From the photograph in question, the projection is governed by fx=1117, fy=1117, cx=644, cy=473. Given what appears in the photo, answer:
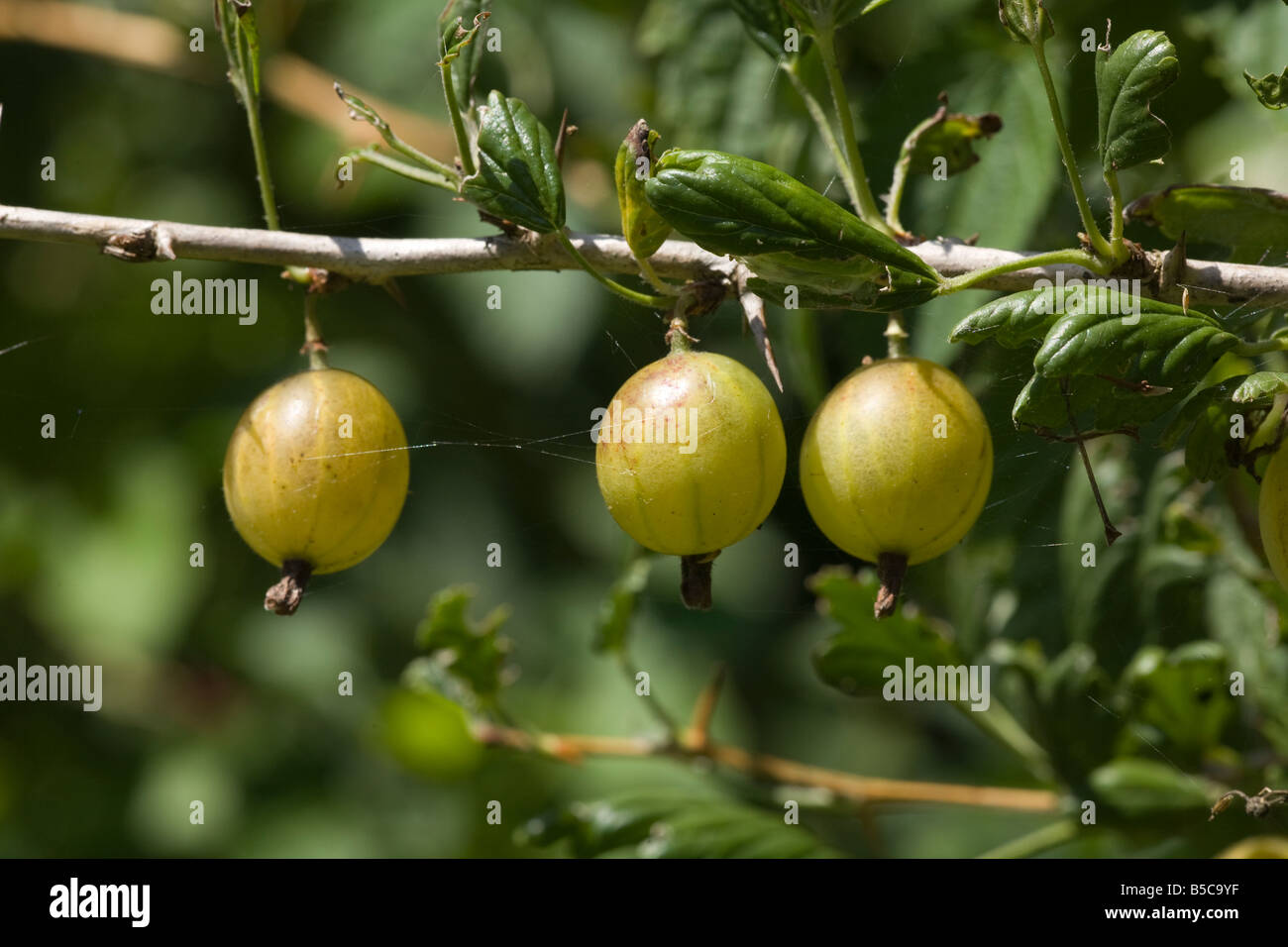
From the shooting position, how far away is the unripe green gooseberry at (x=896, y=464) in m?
1.04

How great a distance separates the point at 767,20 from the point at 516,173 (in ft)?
1.31

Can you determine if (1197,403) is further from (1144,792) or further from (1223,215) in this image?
(1144,792)

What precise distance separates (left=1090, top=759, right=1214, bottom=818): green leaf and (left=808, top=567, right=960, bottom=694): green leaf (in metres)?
0.27

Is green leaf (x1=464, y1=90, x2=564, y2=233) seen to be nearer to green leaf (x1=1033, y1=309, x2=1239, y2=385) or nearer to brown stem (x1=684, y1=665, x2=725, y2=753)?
green leaf (x1=1033, y1=309, x2=1239, y2=385)

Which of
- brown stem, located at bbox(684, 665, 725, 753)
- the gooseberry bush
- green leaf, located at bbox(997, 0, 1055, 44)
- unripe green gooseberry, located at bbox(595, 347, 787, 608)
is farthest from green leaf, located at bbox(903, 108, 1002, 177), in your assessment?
brown stem, located at bbox(684, 665, 725, 753)

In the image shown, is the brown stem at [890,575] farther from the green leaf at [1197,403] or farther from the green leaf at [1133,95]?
the green leaf at [1133,95]

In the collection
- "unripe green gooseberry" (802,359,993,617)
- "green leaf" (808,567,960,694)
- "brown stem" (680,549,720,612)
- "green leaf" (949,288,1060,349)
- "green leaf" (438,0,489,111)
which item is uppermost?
"green leaf" (438,0,489,111)

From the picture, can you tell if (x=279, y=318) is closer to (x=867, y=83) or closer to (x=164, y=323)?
(x=164, y=323)

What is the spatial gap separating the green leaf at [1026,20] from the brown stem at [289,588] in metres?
0.89

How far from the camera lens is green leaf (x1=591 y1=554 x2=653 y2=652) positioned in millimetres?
1808

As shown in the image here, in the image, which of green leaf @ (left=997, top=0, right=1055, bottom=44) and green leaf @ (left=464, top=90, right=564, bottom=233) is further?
green leaf @ (left=464, top=90, right=564, bottom=233)

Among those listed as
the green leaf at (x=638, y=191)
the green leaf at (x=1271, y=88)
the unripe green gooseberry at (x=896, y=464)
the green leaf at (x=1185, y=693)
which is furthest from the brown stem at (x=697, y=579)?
the green leaf at (x=1185, y=693)

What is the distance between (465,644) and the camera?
1.79 meters
